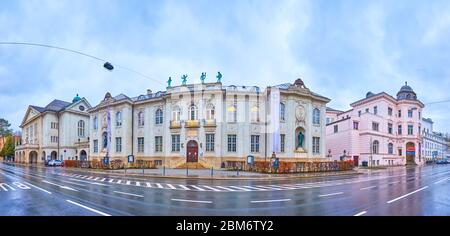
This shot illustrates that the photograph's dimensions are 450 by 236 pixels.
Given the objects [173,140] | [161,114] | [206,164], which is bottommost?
[206,164]

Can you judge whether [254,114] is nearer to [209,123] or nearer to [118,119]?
[209,123]

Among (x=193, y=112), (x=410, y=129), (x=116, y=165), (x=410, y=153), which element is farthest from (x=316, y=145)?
(x=410, y=153)

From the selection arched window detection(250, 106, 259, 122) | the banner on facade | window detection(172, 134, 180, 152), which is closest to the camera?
the banner on facade

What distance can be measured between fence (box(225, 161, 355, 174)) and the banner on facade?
6.21m

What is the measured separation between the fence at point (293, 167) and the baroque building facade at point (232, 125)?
3.11 meters

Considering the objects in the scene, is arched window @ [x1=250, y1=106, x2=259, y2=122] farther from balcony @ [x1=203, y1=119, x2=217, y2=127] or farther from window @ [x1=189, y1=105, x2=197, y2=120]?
window @ [x1=189, y1=105, x2=197, y2=120]

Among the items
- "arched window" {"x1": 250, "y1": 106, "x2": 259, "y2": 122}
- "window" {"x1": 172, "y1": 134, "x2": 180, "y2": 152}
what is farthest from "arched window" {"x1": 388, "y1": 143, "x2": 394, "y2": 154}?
"window" {"x1": 172, "y1": 134, "x2": 180, "y2": 152}

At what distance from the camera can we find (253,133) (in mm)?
37031

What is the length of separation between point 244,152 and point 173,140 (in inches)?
402

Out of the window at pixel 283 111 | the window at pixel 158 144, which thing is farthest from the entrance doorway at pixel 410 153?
the window at pixel 158 144

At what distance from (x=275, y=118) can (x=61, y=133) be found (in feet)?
171

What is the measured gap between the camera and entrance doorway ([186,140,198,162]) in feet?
122
